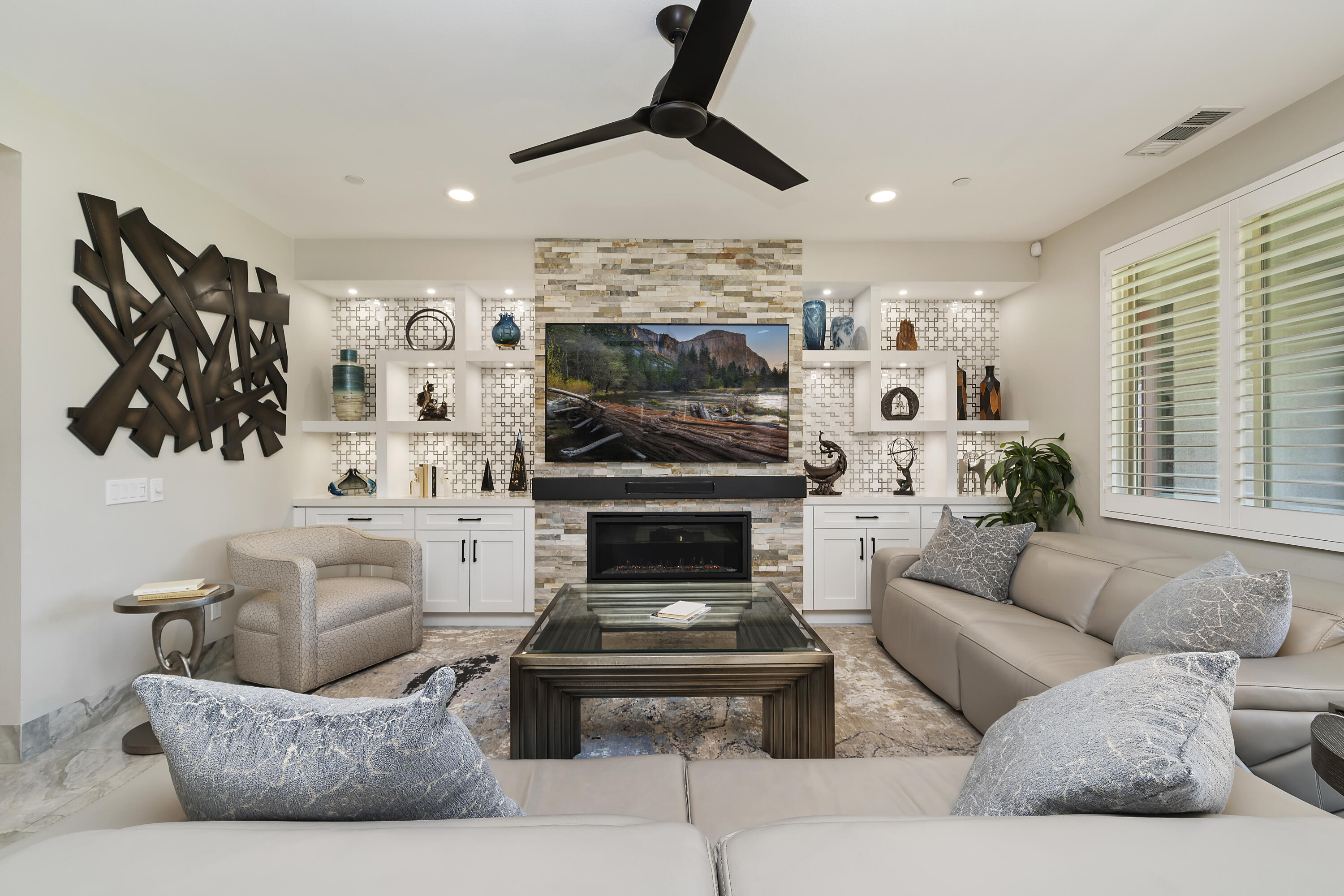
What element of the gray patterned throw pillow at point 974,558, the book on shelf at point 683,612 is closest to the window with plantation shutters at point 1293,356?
the gray patterned throw pillow at point 974,558

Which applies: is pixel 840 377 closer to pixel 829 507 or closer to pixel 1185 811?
pixel 829 507

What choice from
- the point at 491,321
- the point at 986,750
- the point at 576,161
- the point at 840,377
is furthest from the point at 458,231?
the point at 986,750

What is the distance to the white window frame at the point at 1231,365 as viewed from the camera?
7.70ft

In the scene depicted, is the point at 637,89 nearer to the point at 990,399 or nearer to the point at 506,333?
the point at 506,333

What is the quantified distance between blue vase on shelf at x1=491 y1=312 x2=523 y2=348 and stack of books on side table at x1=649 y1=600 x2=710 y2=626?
2.52 metres

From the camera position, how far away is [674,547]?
13.7 ft

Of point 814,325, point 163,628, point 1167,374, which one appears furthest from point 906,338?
point 163,628

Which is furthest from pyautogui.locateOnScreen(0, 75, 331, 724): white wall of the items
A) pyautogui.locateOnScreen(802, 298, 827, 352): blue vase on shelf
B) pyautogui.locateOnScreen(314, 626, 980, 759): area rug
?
pyautogui.locateOnScreen(802, 298, 827, 352): blue vase on shelf

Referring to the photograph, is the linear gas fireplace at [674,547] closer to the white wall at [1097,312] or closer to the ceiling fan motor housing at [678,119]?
the white wall at [1097,312]

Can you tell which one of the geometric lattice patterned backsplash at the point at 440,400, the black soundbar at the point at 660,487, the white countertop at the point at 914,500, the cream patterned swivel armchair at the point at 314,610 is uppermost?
the geometric lattice patterned backsplash at the point at 440,400

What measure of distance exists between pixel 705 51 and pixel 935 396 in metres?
3.46

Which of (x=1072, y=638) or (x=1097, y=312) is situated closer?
(x=1072, y=638)

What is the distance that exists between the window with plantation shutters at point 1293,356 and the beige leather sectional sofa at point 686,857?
2.30 metres

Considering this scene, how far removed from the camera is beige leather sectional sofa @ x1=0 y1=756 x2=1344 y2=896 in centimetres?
61
